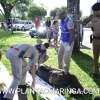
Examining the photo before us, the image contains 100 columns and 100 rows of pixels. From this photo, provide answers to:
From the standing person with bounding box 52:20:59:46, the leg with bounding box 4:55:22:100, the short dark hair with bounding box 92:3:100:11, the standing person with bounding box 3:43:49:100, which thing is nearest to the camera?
the standing person with bounding box 3:43:49:100

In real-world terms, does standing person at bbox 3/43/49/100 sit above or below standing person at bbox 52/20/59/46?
above

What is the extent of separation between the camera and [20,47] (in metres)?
7.95

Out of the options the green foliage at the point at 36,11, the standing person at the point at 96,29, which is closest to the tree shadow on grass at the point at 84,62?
the standing person at the point at 96,29

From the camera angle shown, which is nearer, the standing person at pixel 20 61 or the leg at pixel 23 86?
the standing person at pixel 20 61

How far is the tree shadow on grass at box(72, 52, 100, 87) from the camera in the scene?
41.6 ft

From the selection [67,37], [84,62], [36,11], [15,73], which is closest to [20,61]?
[15,73]

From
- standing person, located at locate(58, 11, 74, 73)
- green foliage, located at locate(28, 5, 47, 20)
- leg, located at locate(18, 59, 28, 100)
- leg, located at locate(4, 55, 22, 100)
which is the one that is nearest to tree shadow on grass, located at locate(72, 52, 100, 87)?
standing person, located at locate(58, 11, 74, 73)

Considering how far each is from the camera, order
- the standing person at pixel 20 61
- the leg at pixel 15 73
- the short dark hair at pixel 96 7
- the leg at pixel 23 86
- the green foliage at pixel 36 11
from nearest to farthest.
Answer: the standing person at pixel 20 61 → the leg at pixel 15 73 → the leg at pixel 23 86 → the short dark hair at pixel 96 7 → the green foliage at pixel 36 11

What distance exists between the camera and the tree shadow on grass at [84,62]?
41.6 feet

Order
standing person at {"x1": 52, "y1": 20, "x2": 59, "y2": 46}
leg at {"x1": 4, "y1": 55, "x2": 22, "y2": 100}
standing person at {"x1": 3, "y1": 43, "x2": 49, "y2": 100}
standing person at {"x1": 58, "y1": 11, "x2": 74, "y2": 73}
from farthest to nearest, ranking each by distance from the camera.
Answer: standing person at {"x1": 52, "y1": 20, "x2": 59, "y2": 46}, standing person at {"x1": 58, "y1": 11, "x2": 74, "y2": 73}, leg at {"x1": 4, "y1": 55, "x2": 22, "y2": 100}, standing person at {"x1": 3, "y1": 43, "x2": 49, "y2": 100}

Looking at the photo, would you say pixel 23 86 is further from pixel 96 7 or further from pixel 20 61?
pixel 96 7

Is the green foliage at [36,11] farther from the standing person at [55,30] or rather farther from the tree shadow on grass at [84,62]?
the tree shadow on grass at [84,62]

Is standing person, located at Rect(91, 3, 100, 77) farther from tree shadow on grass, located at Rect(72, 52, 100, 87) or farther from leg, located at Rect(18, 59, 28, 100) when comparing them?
leg, located at Rect(18, 59, 28, 100)

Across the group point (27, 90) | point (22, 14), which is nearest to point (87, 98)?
point (27, 90)
